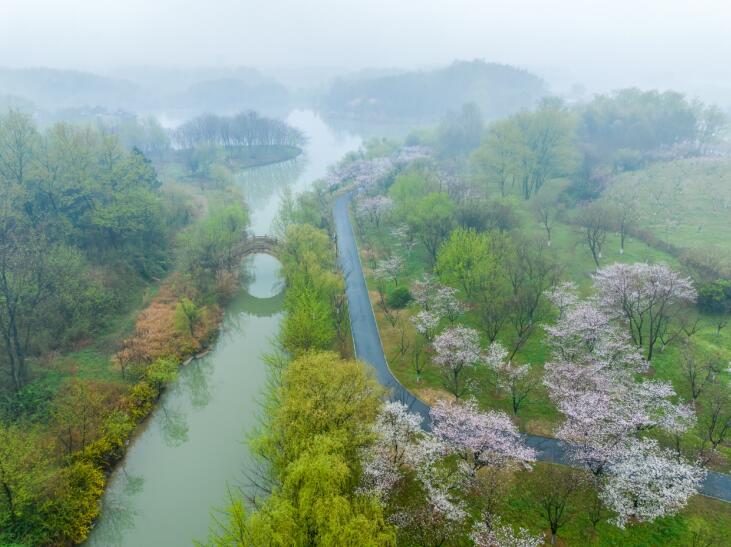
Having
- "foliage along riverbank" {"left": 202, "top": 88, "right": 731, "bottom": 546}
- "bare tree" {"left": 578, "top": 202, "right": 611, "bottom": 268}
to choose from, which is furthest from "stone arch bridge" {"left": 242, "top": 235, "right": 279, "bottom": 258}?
"bare tree" {"left": 578, "top": 202, "right": 611, "bottom": 268}

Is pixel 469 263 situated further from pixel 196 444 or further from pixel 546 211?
pixel 196 444

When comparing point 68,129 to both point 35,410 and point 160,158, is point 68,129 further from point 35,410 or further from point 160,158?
point 160,158

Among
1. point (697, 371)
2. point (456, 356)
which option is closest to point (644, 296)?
point (697, 371)

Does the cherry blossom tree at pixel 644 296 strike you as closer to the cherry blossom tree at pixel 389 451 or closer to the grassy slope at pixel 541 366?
the grassy slope at pixel 541 366

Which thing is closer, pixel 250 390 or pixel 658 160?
pixel 250 390

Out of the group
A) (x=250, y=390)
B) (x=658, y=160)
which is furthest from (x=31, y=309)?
(x=658, y=160)

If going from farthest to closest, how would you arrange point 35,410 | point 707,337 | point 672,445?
point 707,337, point 35,410, point 672,445
